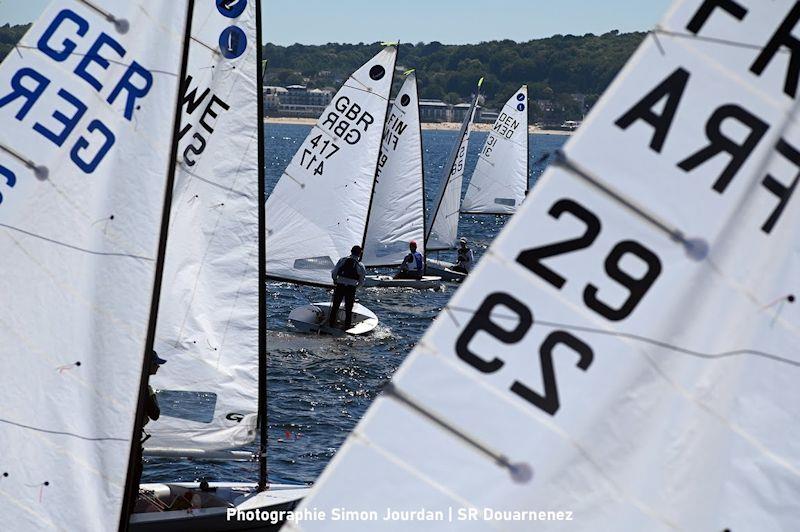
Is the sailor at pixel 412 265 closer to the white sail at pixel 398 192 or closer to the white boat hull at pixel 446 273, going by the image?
the white sail at pixel 398 192

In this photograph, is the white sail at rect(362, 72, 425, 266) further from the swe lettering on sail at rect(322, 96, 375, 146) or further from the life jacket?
the life jacket

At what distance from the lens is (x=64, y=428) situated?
6.41 m

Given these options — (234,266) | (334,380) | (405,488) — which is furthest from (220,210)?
(334,380)

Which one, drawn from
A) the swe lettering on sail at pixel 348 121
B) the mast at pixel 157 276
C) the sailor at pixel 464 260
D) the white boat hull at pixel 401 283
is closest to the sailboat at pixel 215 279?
the mast at pixel 157 276

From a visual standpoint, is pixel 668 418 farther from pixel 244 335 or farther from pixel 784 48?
pixel 244 335

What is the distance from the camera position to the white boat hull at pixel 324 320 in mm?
19422

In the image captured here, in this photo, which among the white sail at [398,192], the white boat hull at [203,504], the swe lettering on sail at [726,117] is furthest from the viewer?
the white sail at [398,192]

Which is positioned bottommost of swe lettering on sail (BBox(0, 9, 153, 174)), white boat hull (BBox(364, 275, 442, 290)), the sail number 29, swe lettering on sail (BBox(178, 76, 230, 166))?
white boat hull (BBox(364, 275, 442, 290))

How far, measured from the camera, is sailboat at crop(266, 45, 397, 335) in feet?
64.9

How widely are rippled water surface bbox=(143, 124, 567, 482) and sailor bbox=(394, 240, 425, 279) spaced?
0.35 m

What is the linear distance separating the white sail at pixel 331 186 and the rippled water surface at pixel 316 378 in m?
1.29

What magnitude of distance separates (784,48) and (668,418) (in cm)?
115

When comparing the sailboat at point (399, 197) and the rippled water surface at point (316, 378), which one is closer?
the rippled water surface at point (316, 378)

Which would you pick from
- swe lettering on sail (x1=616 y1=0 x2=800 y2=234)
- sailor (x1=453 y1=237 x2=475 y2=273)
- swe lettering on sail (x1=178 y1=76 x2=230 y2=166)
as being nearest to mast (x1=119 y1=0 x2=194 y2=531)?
swe lettering on sail (x1=178 y1=76 x2=230 y2=166)
